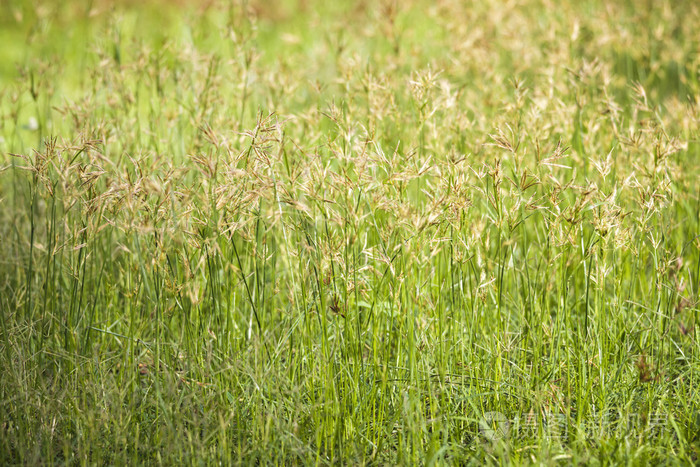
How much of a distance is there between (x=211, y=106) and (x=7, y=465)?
5.70ft

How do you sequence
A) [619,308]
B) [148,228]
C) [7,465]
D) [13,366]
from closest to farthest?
[148,228]
[7,465]
[13,366]
[619,308]

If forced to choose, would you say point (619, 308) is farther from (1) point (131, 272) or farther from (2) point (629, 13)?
(2) point (629, 13)

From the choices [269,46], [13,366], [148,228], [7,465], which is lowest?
[7,465]

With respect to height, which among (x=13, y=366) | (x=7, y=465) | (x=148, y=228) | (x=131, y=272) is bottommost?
(x=7, y=465)

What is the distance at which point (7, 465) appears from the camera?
160 cm

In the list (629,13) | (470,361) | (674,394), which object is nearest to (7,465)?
(470,361)

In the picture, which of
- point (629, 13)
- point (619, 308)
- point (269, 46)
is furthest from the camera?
point (269, 46)

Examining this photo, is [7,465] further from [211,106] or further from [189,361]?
[211,106]

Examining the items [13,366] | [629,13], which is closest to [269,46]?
[629,13]

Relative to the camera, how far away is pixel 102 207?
165 centimetres

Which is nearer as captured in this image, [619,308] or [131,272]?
[619,308]

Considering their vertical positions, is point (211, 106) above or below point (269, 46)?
below

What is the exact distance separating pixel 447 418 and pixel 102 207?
1059 millimetres

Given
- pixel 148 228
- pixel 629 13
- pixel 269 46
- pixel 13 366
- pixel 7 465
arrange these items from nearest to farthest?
1. pixel 148 228
2. pixel 7 465
3. pixel 13 366
4. pixel 629 13
5. pixel 269 46
